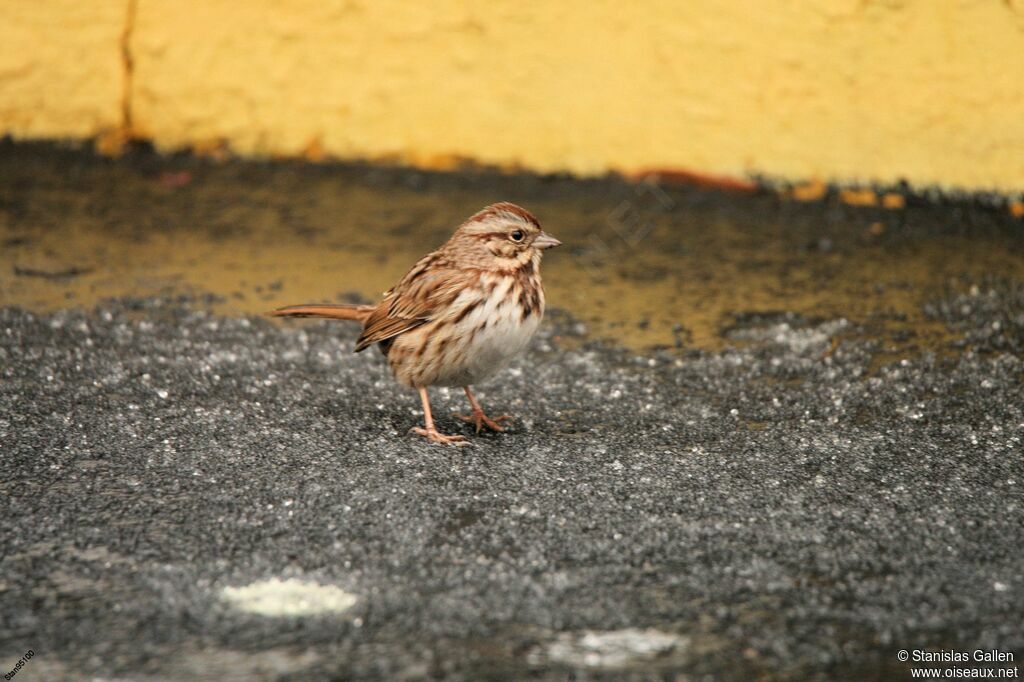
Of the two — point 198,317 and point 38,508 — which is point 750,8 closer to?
point 198,317

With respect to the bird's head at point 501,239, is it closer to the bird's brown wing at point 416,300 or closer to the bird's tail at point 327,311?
the bird's brown wing at point 416,300

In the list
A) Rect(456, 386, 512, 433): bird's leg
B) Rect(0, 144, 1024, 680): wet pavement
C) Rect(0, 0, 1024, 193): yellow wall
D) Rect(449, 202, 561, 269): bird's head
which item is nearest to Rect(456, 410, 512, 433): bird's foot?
Rect(456, 386, 512, 433): bird's leg

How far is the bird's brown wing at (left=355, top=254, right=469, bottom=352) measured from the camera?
4.58 metres

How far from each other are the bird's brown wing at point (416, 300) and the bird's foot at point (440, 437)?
0.40 m

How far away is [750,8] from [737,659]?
4.82 metres

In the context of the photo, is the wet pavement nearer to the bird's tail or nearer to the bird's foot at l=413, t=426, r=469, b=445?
the bird's foot at l=413, t=426, r=469, b=445

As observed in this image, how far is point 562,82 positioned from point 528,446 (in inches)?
137

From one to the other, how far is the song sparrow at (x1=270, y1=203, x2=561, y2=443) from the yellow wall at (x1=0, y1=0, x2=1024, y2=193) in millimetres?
2766

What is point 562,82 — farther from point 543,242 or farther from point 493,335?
point 493,335

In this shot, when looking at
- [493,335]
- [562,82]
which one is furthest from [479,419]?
[562,82]

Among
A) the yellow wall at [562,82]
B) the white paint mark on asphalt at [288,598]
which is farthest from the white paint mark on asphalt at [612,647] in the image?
the yellow wall at [562,82]

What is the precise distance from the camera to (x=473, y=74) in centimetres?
738

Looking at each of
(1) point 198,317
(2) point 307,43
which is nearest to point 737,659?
(1) point 198,317

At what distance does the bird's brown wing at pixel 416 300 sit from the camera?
4.58 meters
